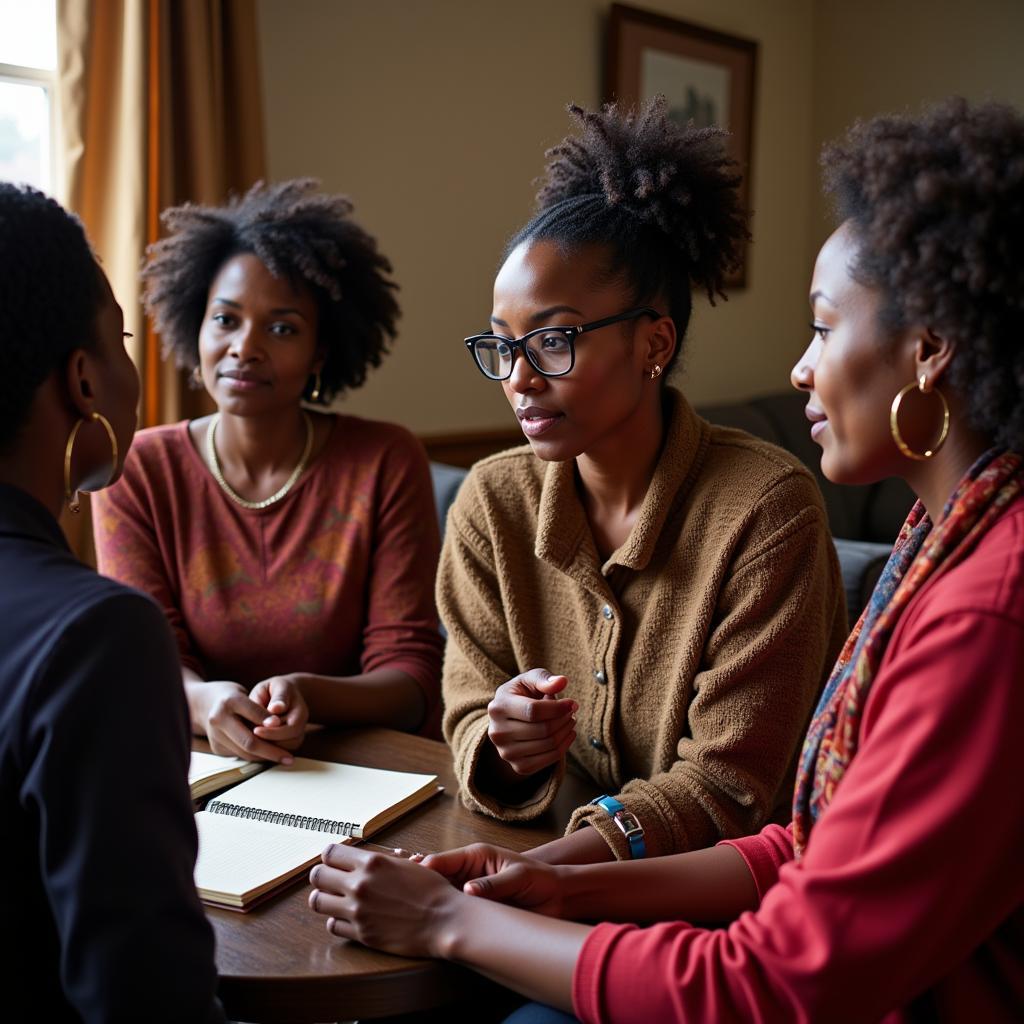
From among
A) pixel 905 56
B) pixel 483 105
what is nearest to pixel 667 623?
pixel 483 105

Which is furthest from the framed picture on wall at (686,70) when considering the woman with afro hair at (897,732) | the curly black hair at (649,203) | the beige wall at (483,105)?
→ the woman with afro hair at (897,732)

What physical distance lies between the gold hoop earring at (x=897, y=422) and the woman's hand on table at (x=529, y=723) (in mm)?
533

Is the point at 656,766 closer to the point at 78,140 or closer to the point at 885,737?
the point at 885,737

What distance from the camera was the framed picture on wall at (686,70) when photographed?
421 cm

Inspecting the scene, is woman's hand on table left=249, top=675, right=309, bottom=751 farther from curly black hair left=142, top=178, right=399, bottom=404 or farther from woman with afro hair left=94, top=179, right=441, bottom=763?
curly black hair left=142, top=178, right=399, bottom=404

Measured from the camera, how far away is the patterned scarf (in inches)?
40.3

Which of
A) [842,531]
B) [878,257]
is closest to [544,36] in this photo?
[842,531]

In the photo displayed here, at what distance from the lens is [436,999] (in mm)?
1149

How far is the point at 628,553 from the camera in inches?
63.2

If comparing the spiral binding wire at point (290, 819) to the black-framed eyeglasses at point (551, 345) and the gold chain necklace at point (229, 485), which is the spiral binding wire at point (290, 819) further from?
the gold chain necklace at point (229, 485)

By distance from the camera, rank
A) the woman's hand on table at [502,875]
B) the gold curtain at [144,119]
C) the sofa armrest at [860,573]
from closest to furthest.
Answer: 1. the woman's hand on table at [502,875]
2. the sofa armrest at [860,573]
3. the gold curtain at [144,119]

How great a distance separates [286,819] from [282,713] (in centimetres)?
27

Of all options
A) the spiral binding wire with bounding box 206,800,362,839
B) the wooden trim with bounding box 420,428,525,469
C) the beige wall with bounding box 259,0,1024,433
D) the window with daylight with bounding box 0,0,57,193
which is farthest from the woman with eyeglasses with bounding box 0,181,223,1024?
the wooden trim with bounding box 420,428,525,469

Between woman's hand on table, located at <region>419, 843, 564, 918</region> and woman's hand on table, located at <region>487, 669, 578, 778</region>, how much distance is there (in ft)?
0.54
